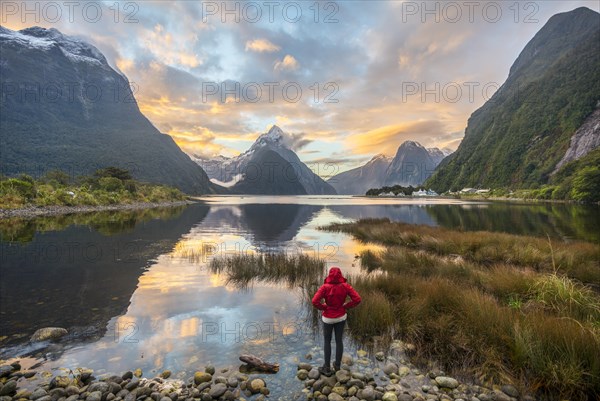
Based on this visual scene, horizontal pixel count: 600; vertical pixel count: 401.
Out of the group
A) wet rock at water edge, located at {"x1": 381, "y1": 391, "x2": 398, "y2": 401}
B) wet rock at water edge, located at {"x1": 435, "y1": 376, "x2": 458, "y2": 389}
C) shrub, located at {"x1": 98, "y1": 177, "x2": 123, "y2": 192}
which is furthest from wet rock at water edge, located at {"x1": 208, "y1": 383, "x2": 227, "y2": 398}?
shrub, located at {"x1": 98, "y1": 177, "x2": 123, "y2": 192}

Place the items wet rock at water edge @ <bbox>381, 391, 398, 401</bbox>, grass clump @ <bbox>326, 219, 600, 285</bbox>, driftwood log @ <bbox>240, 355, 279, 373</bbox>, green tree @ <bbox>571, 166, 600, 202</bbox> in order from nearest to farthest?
wet rock at water edge @ <bbox>381, 391, 398, 401</bbox> < driftwood log @ <bbox>240, 355, 279, 373</bbox> < grass clump @ <bbox>326, 219, 600, 285</bbox> < green tree @ <bbox>571, 166, 600, 202</bbox>

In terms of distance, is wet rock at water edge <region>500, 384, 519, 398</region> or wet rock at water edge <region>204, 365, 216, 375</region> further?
wet rock at water edge <region>204, 365, 216, 375</region>

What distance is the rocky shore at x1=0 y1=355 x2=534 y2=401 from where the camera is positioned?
262 inches

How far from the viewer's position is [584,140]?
498ft

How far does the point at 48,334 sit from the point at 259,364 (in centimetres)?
707

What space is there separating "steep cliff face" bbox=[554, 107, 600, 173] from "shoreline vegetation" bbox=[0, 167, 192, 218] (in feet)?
606

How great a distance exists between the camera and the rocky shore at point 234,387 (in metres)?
6.66

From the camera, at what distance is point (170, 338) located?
10.0 metres

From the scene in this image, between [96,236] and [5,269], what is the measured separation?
Answer: 14388mm

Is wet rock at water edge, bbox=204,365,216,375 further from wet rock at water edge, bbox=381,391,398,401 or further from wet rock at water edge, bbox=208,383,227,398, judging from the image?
wet rock at water edge, bbox=381,391,398,401

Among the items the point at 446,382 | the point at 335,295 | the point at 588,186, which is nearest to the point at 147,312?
the point at 335,295

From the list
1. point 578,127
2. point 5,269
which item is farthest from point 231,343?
point 578,127

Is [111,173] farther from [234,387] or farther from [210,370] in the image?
[234,387]

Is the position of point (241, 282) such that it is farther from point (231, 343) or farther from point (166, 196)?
point (166, 196)
